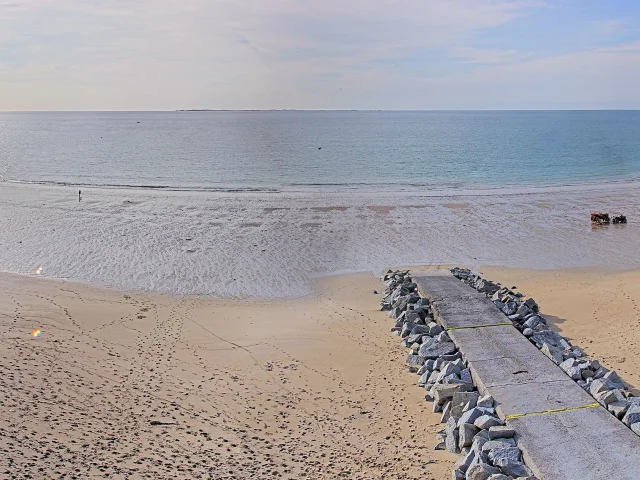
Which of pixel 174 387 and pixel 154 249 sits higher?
pixel 174 387

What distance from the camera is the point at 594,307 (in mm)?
14992

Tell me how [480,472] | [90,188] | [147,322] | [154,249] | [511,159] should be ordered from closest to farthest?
[480,472] < [147,322] < [154,249] < [90,188] < [511,159]

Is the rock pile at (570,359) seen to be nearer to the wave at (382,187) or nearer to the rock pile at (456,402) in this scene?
the rock pile at (456,402)

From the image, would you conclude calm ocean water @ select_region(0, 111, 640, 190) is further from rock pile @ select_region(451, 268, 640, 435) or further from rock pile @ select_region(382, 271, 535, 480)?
rock pile @ select_region(382, 271, 535, 480)

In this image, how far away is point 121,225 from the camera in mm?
26141

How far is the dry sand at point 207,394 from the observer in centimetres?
802

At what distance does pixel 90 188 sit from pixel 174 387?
1252 inches

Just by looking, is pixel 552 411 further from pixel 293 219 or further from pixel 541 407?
pixel 293 219

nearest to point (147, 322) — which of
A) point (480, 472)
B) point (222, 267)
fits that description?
point (222, 267)

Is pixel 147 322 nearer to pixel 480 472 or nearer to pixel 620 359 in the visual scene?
pixel 480 472

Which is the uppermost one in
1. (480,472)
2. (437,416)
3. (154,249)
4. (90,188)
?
(480,472)

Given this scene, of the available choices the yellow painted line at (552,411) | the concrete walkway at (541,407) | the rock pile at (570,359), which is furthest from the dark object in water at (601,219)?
the yellow painted line at (552,411)

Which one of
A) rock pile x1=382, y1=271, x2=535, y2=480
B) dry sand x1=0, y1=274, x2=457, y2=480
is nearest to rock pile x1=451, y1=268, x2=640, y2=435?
rock pile x1=382, y1=271, x2=535, y2=480

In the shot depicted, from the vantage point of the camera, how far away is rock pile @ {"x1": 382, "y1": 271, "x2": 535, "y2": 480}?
739cm
